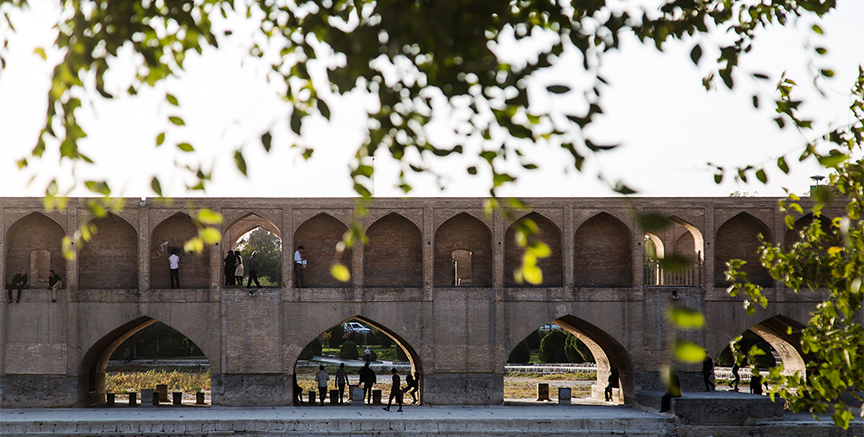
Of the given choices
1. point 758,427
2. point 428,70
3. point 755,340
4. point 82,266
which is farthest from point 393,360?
point 428,70

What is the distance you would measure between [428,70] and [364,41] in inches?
17.8

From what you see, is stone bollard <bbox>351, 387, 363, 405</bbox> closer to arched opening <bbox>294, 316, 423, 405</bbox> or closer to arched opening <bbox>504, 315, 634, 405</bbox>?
arched opening <bbox>294, 316, 423, 405</bbox>

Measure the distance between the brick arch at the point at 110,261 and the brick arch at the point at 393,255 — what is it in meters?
5.48

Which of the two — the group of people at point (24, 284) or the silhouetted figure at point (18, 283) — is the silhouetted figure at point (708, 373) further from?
the silhouetted figure at point (18, 283)

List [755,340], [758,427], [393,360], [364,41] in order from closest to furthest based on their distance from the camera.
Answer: [364,41] < [758,427] < [755,340] < [393,360]

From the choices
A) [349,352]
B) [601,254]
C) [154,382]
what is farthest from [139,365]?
[601,254]

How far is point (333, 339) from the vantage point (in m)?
38.0

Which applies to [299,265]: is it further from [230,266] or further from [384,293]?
[384,293]

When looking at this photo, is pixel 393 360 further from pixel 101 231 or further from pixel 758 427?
pixel 758 427

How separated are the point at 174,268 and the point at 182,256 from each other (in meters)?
0.82

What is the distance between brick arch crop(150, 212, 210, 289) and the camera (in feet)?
60.3

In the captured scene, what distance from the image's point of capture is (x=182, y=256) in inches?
731

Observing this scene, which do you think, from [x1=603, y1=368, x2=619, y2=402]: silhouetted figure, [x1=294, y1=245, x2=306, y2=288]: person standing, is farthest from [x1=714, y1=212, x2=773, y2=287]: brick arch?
[x1=294, y1=245, x2=306, y2=288]: person standing

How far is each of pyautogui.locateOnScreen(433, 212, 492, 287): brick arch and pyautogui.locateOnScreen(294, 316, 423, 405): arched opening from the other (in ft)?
7.72
